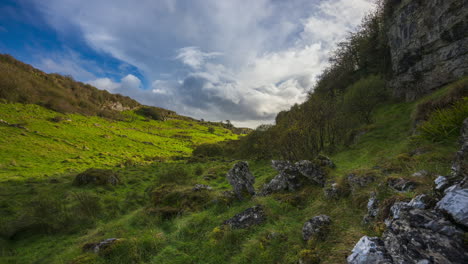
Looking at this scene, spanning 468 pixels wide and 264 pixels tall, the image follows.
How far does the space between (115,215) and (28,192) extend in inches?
455

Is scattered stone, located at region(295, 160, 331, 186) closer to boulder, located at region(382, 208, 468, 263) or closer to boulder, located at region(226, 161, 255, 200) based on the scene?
boulder, located at region(226, 161, 255, 200)

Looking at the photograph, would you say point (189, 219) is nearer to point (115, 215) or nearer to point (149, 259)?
point (149, 259)

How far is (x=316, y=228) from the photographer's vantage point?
17.4 ft

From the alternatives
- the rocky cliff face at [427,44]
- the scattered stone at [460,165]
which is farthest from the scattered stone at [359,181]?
the rocky cliff face at [427,44]

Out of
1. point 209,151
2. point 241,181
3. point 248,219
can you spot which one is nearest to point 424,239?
point 248,219

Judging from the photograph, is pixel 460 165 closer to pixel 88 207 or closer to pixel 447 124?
pixel 447 124

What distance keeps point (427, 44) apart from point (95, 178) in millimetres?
42066

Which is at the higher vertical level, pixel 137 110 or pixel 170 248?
pixel 137 110

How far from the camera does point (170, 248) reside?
6.67m

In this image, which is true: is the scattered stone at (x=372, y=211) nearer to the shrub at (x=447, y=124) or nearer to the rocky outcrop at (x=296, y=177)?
the rocky outcrop at (x=296, y=177)

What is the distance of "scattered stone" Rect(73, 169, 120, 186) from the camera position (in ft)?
64.2

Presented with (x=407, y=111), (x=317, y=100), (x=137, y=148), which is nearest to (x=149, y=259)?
(x=317, y=100)

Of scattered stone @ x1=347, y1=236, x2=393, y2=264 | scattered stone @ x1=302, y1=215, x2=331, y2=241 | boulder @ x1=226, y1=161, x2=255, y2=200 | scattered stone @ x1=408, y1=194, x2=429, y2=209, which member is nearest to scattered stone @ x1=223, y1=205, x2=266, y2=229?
scattered stone @ x1=302, y1=215, x2=331, y2=241

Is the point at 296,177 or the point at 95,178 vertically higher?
the point at 296,177
